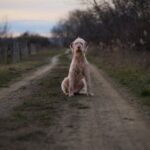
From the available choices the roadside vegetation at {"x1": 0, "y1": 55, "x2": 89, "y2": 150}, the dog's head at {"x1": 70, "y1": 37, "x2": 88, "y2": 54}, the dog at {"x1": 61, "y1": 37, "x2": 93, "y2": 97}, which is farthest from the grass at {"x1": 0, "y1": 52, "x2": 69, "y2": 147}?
the dog's head at {"x1": 70, "y1": 37, "x2": 88, "y2": 54}

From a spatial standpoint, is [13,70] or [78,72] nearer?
[78,72]

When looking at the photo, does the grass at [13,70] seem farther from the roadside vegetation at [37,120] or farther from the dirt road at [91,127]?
the dirt road at [91,127]

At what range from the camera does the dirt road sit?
9.22m

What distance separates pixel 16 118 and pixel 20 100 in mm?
3805

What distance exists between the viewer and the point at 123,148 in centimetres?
894

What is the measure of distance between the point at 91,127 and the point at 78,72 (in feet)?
19.2

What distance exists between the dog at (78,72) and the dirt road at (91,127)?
2.34 feet

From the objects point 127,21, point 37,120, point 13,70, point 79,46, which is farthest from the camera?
point 127,21

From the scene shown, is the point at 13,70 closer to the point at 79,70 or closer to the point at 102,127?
the point at 79,70

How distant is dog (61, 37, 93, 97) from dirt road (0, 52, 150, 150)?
2.34 ft

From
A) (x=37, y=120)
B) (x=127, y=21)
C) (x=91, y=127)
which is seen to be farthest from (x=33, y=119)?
(x=127, y=21)

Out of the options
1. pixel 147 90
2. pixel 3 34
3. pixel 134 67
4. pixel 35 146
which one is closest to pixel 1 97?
pixel 147 90

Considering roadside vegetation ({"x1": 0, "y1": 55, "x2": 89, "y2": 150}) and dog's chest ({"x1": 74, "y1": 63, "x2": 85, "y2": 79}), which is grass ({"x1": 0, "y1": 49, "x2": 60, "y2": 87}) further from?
roadside vegetation ({"x1": 0, "y1": 55, "x2": 89, "y2": 150})

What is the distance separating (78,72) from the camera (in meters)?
16.8
